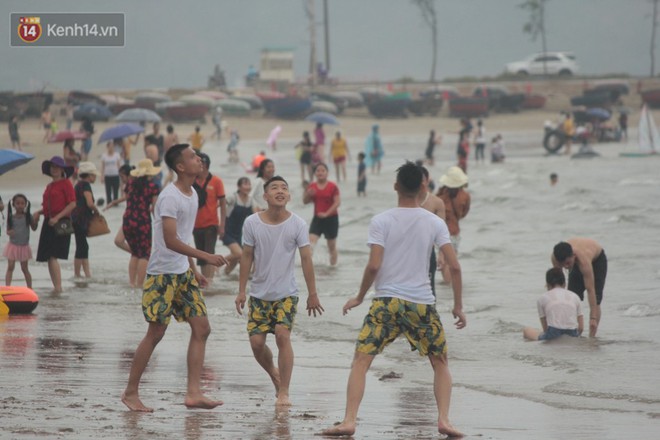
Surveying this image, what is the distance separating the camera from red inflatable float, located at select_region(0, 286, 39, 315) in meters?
10.5

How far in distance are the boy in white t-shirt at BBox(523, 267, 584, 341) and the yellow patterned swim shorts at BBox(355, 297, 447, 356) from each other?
3.74m

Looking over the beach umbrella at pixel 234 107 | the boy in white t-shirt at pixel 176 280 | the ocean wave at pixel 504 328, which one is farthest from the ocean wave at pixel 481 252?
the beach umbrella at pixel 234 107

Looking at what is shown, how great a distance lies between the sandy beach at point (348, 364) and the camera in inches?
255

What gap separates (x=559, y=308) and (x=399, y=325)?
12.7ft

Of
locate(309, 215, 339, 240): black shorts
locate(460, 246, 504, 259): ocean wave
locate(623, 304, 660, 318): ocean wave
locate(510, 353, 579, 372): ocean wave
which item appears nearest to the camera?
locate(510, 353, 579, 372): ocean wave

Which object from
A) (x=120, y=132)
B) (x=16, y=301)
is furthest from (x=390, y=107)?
(x=16, y=301)

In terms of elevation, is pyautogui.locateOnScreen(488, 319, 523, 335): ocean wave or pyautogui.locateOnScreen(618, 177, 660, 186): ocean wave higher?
pyautogui.locateOnScreen(618, 177, 660, 186): ocean wave

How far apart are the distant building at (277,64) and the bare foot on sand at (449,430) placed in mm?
77778

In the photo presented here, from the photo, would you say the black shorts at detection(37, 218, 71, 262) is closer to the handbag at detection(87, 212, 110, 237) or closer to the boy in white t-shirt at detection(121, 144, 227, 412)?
the handbag at detection(87, 212, 110, 237)

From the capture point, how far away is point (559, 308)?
32.4 feet

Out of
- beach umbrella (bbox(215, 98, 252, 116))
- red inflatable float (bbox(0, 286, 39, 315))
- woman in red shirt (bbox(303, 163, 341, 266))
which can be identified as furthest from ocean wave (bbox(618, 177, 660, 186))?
beach umbrella (bbox(215, 98, 252, 116))

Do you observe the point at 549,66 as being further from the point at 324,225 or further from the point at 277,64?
the point at 324,225

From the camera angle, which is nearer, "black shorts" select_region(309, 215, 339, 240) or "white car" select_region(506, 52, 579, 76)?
"black shorts" select_region(309, 215, 339, 240)

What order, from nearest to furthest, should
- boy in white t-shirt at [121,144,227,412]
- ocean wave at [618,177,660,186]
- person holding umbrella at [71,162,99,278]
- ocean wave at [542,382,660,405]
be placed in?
boy in white t-shirt at [121,144,227,412] → ocean wave at [542,382,660,405] → person holding umbrella at [71,162,99,278] → ocean wave at [618,177,660,186]
